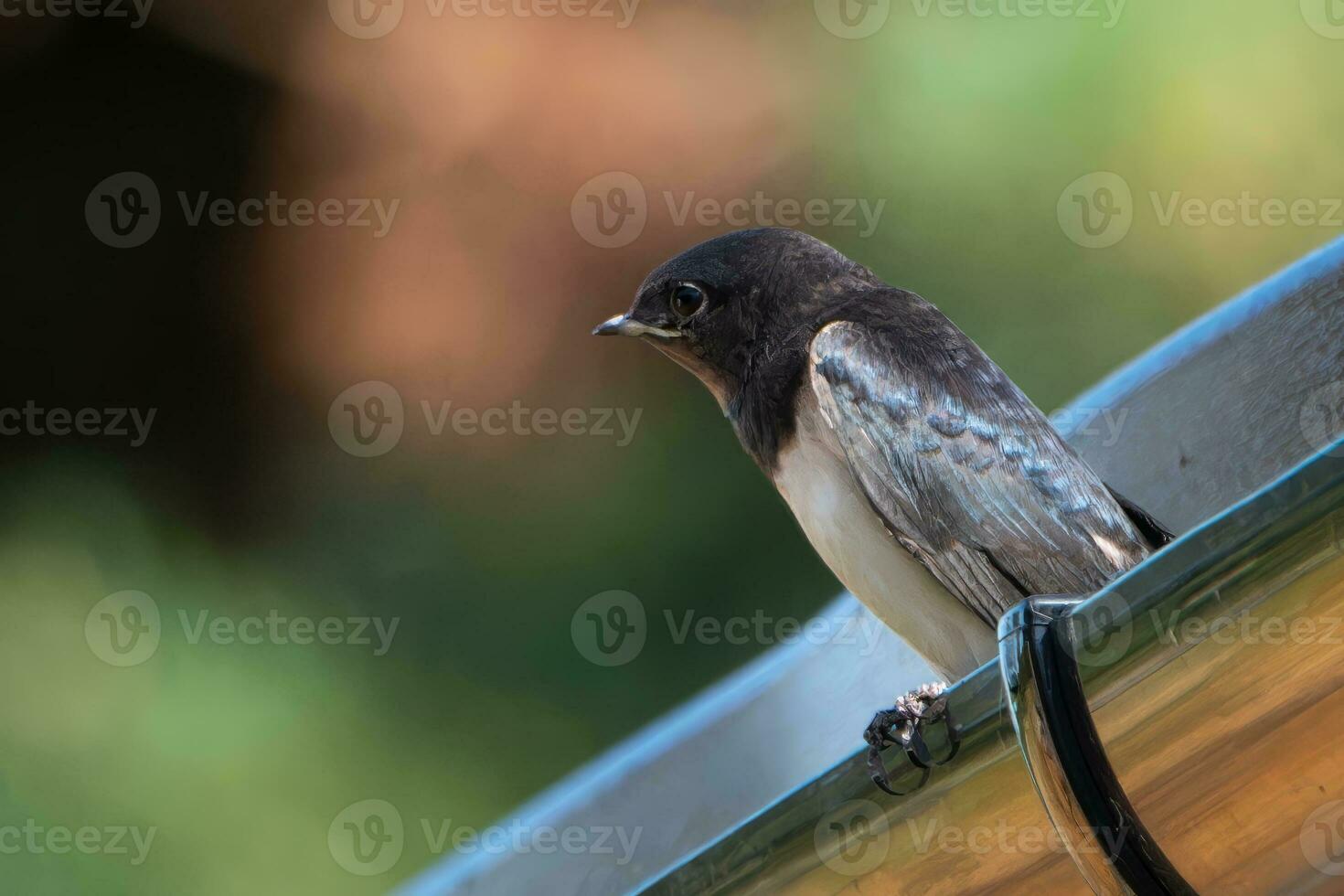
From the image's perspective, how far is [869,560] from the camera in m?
2.17

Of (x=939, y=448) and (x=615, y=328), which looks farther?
(x=615, y=328)

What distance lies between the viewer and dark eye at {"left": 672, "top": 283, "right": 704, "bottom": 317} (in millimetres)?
2484

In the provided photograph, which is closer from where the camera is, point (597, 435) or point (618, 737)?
point (618, 737)

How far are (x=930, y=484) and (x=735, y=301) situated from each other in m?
0.47

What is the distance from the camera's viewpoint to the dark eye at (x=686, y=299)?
2.48 m

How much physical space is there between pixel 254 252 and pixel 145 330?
41 cm

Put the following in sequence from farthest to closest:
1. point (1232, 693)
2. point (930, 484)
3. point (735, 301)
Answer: point (735, 301)
point (930, 484)
point (1232, 693)

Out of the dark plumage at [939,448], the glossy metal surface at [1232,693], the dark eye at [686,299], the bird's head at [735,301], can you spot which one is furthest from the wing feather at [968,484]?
the glossy metal surface at [1232,693]

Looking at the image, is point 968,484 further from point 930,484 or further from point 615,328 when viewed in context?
point 615,328

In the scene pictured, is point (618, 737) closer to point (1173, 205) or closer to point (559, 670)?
point (559, 670)

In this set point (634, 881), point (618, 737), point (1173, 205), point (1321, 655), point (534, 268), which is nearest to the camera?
point (1321, 655)

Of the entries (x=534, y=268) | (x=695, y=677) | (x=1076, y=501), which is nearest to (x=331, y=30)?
(x=534, y=268)

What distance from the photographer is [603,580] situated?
4.30 meters

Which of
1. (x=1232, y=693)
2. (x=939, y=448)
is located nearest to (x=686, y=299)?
(x=939, y=448)
